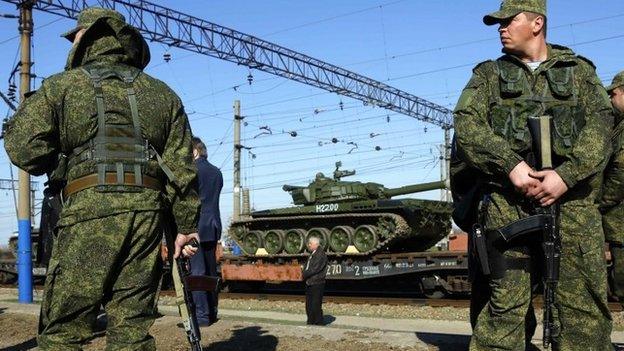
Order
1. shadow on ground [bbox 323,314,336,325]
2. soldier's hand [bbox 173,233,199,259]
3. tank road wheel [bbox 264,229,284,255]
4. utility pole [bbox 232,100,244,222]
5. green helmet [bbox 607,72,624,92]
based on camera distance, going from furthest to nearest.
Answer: utility pole [bbox 232,100,244,222] → tank road wheel [bbox 264,229,284,255] → shadow on ground [bbox 323,314,336,325] → green helmet [bbox 607,72,624,92] → soldier's hand [bbox 173,233,199,259]

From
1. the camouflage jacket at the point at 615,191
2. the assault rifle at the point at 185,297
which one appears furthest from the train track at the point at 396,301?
the assault rifle at the point at 185,297

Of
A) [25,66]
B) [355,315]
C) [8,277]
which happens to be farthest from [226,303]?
[8,277]

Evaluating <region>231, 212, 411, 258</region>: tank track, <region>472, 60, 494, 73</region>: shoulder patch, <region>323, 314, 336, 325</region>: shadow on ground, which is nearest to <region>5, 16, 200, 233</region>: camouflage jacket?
<region>472, 60, 494, 73</region>: shoulder patch

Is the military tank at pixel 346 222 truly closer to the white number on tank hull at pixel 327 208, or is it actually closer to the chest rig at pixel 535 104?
the white number on tank hull at pixel 327 208

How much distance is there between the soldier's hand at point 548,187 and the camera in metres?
3.47

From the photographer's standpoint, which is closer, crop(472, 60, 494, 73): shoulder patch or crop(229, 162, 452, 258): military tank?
crop(472, 60, 494, 73): shoulder patch

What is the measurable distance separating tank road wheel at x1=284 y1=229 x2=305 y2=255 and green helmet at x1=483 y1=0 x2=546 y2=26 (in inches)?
595

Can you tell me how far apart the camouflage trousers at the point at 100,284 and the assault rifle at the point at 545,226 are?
1749 mm

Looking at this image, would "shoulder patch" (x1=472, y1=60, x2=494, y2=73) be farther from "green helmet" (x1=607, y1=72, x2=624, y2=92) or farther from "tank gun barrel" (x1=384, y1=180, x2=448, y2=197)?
"tank gun barrel" (x1=384, y1=180, x2=448, y2=197)

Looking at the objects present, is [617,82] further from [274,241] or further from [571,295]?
[274,241]

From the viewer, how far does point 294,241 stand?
19016 millimetres

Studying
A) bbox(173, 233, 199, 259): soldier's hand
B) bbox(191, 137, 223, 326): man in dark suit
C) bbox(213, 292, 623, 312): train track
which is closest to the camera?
bbox(173, 233, 199, 259): soldier's hand

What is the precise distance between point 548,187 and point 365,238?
14191mm

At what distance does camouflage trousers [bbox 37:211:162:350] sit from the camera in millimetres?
3531
